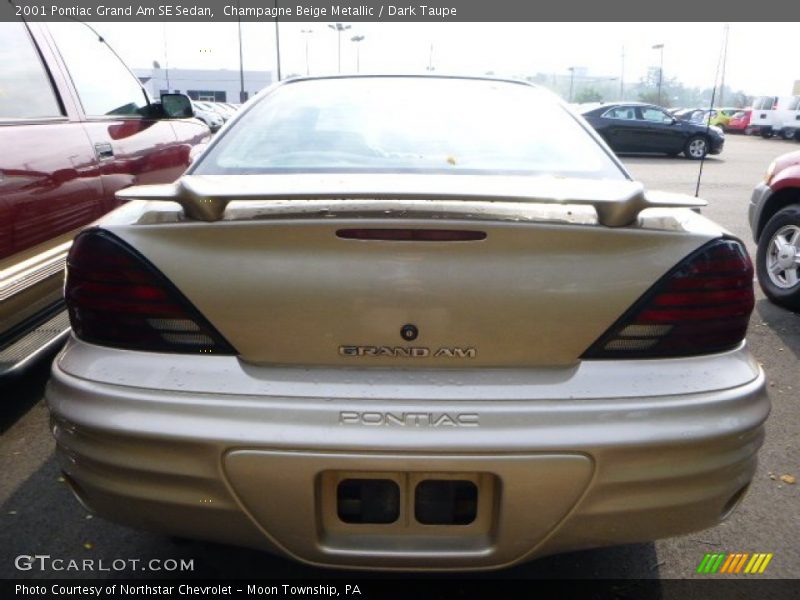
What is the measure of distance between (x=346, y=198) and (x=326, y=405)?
0.49 meters

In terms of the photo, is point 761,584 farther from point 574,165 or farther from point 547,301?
point 574,165

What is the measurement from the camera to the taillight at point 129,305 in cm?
171

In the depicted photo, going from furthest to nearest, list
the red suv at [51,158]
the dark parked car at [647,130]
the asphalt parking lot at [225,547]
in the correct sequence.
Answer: the dark parked car at [647,130], the red suv at [51,158], the asphalt parking lot at [225,547]

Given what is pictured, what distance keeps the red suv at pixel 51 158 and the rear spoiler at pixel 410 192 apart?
125 cm

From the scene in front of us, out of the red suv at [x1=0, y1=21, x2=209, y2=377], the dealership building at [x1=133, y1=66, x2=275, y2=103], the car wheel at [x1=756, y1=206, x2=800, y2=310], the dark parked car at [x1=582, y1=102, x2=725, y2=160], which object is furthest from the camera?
the dealership building at [x1=133, y1=66, x2=275, y2=103]

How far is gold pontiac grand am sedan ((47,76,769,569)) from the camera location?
5.25 feet

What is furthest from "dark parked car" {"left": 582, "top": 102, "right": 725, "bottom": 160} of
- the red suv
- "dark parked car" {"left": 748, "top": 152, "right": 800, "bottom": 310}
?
the red suv

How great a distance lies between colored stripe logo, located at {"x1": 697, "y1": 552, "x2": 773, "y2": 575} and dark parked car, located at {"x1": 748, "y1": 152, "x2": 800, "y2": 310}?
304 centimetres

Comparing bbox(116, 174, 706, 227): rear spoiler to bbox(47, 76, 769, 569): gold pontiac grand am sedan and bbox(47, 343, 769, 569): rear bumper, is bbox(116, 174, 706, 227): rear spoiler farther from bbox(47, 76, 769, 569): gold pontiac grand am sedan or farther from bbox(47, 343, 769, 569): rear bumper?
bbox(47, 343, 769, 569): rear bumper

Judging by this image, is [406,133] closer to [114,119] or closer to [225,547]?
[225,547]

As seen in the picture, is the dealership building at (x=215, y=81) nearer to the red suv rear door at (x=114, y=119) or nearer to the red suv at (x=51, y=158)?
the red suv rear door at (x=114, y=119)

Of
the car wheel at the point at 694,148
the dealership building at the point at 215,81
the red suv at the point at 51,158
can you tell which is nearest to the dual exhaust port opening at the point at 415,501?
the red suv at the point at 51,158

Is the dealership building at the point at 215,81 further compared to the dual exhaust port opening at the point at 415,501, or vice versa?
the dealership building at the point at 215,81

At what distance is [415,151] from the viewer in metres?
2.39
